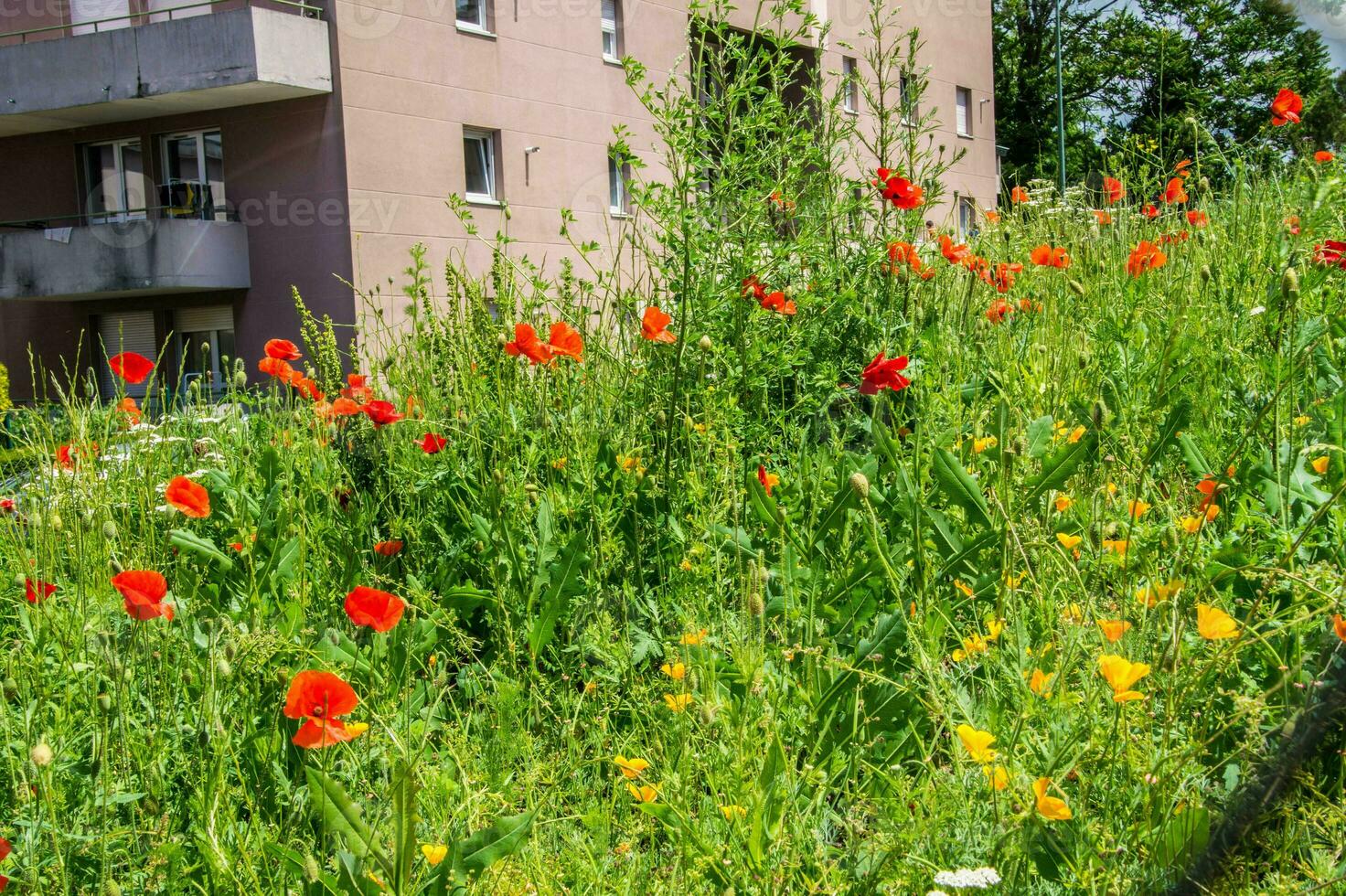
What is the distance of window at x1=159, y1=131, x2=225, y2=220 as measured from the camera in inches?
693

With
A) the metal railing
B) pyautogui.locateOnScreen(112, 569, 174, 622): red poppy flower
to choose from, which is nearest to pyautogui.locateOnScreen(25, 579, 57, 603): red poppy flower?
pyautogui.locateOnScreen(112, 569, 174, 622): red poppy flower

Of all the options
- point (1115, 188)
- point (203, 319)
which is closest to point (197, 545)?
point (1115, 188)

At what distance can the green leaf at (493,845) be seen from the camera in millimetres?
1537

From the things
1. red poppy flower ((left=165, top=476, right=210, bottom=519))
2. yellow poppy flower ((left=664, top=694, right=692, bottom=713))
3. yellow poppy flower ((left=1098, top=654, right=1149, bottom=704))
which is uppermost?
red poppy flower ((left=165, top=476, right=210, bottom=519))

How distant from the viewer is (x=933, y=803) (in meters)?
1.59

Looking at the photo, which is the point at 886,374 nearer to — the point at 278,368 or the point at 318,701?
the point at 318,701

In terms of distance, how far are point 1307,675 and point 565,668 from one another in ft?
5.09

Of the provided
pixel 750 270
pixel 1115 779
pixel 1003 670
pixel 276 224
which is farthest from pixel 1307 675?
pixel 276 224

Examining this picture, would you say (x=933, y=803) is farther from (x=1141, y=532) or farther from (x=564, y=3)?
(x=564, y=3)

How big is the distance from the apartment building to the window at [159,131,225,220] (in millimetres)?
32

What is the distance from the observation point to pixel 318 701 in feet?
4.97

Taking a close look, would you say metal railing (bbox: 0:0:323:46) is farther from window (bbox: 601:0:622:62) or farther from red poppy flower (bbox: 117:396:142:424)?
red poppy flower (bbox: 117:396:142:424)

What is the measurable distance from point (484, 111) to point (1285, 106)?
15.1m

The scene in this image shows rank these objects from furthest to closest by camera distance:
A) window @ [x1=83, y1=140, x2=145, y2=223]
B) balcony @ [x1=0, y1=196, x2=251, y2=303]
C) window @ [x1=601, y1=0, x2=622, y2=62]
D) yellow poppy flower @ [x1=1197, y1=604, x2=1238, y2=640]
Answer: window @ [x1=601, y1=0, x2=622, y2=62]
window @ [x1=83, y1=140, x2=145, y2=223]
balcony @ [x1=0, y1=196, x2=251, y2=303]
yellow poppy flower @ [x1=1197, y1=604, x2=1238, y2=640]
